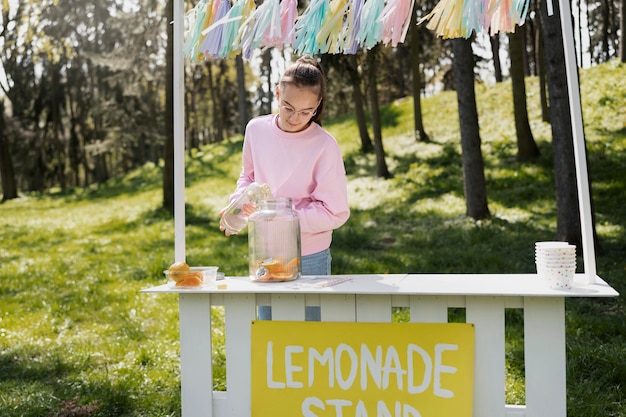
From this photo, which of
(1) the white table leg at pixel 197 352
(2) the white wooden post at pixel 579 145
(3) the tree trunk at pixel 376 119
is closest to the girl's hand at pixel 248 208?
(1) the white table leg at pixel 197 352

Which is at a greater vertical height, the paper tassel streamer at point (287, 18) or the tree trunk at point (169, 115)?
the tree trunk at point (169, 115)

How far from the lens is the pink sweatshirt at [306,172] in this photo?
2902 millimetres

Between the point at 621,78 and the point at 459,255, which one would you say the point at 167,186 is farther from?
the point at 621,78

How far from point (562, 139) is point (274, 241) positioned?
4.99m

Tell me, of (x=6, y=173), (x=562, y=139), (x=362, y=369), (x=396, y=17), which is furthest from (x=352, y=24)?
(x=6, y=173)

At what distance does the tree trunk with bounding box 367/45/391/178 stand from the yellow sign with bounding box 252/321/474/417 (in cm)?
1020

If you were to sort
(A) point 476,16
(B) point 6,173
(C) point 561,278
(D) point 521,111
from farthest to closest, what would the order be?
(B) point 6,173
(D) point 521,111
(A) point 476,16
(C) point 561,278

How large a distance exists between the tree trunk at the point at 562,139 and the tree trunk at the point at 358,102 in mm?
5872

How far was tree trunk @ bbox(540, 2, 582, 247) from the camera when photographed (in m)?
6.85

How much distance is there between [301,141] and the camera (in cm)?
295

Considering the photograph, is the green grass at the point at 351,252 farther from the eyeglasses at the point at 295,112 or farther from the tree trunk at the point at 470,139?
the eyeglasses at the point at 295,112

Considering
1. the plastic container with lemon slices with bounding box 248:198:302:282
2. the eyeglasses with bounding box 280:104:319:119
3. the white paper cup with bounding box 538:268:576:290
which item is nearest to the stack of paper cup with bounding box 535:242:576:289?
the white paper cup with bounding box 538:268:576:290

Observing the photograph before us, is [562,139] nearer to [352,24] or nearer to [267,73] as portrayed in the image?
[352,24]

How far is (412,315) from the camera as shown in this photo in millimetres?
2668
